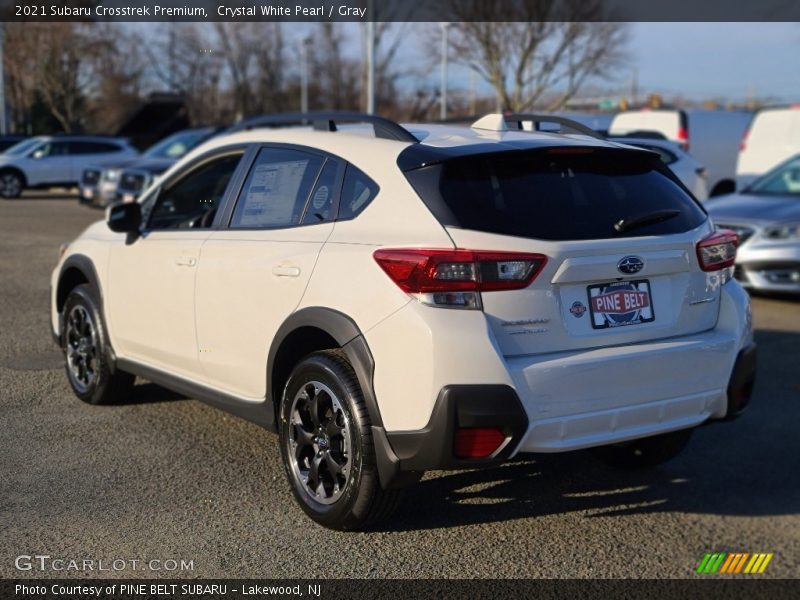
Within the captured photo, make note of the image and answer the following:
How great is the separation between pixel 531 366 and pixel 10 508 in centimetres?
238

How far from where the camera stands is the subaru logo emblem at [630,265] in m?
3.88

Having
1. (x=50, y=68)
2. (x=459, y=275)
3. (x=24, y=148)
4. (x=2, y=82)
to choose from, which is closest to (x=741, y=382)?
(x=459, y=275)

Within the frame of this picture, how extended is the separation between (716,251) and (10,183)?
24032mm

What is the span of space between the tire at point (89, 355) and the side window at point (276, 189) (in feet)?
4.77

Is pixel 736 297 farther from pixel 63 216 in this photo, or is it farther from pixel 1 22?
pixel 1 22

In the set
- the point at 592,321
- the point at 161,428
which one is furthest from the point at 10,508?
the point at 592,321

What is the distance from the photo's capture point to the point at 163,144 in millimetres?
20594

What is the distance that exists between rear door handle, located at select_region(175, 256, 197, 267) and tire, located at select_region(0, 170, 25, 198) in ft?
72.6

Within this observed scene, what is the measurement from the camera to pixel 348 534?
4.05 meters

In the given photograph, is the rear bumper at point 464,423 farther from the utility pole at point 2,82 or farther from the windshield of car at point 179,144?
the utility pole at point 2,82

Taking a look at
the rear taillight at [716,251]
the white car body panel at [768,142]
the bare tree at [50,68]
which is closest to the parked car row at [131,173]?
the white car body panel at [768,142]

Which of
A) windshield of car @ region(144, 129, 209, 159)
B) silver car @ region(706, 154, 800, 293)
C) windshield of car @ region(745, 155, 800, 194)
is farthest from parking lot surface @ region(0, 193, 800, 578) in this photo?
windshield of car @ region(144, 129, 209, 159)

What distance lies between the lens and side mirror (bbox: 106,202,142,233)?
17.8 ft

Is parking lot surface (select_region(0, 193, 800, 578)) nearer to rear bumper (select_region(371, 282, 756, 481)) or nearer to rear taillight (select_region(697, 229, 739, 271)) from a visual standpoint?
rear bumper (select_region(371, 282, 756, 481))
